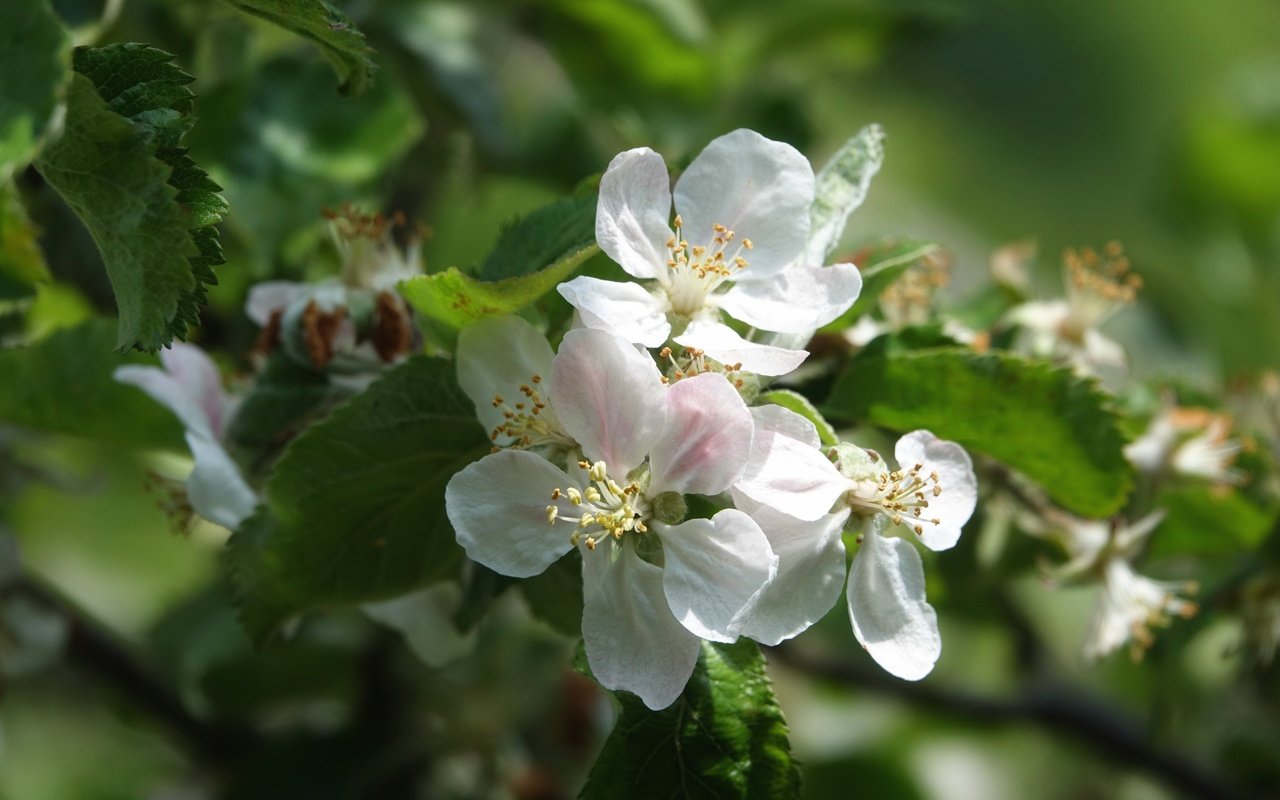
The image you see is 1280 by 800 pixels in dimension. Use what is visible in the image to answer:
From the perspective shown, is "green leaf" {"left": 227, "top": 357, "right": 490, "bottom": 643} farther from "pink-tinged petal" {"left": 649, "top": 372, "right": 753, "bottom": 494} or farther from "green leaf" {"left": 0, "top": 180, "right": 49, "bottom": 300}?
"green leaf" {"left": 0, "top": 180, "right": 49, "bottom": 300}

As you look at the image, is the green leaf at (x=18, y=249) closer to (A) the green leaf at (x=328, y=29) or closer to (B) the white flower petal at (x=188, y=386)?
(B) the white flower petal at (x=188, y=386)

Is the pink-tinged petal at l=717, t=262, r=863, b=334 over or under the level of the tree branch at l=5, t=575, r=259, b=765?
over

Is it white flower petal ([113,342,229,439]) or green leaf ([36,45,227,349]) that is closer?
green leaf ([36,45,227,349])

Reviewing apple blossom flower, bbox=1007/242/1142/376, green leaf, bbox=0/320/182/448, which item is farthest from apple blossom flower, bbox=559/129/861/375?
green leaf, bbox=0/320/182/448

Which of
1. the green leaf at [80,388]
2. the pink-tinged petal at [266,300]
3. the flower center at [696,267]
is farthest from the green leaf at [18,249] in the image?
the flower center at [696,267]

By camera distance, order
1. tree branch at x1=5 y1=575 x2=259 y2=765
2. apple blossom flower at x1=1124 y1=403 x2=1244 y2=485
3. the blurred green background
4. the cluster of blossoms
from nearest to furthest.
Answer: the cluster of blossoms, apple blossom flower at x1=1124 y1=403 x2=1244 y2=485, the blurred green background, tree branch at x1=5 y1=575 x2=259 y2=765
